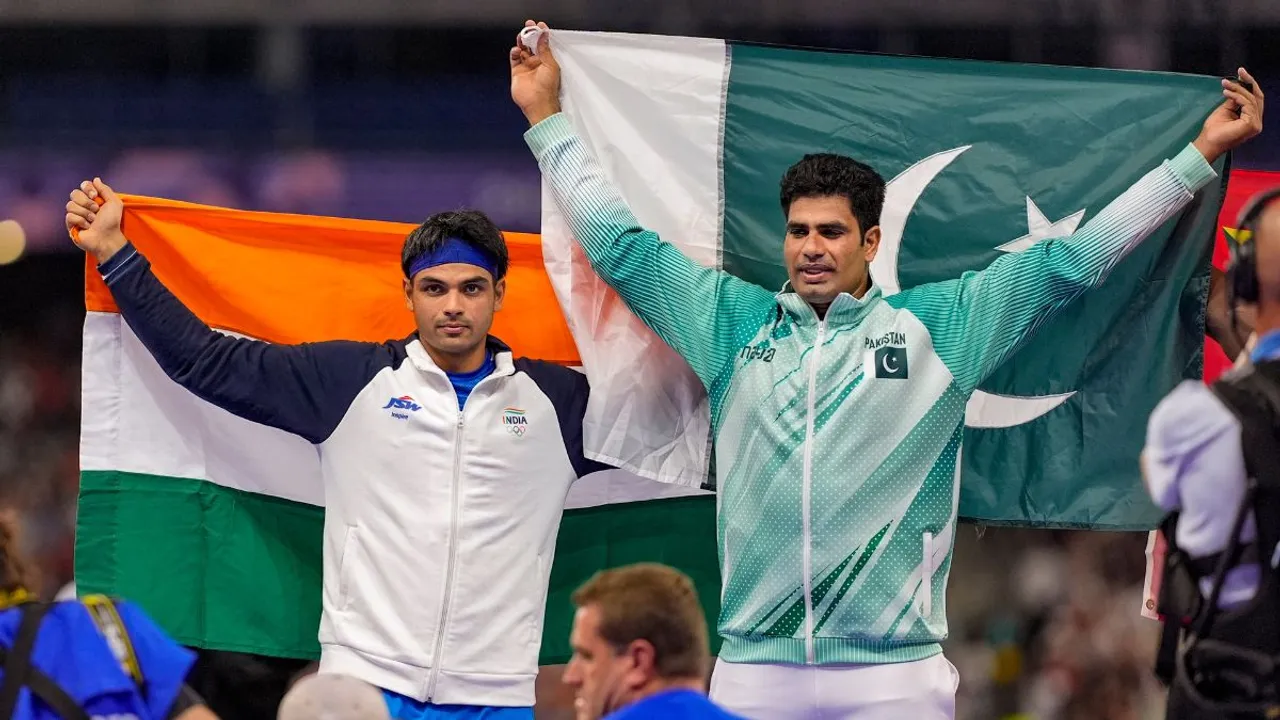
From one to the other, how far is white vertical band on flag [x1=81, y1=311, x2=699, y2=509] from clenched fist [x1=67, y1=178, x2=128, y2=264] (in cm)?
34

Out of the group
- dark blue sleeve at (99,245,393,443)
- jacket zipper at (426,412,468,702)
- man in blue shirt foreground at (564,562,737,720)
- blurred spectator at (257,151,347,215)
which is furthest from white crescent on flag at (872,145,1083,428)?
blurred spectator at (257,151,347,215)

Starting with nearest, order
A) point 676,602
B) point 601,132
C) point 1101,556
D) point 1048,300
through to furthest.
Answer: point 676,602 → point 1048,300 → point 601,132 → point 1101,556

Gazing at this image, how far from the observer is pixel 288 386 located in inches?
176

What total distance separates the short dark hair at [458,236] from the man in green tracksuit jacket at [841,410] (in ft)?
1.00

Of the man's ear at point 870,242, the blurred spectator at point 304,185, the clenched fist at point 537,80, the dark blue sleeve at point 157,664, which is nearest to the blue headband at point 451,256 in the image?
the clenched fist at point 537,80

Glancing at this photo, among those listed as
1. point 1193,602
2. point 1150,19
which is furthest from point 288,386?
point 1150,19

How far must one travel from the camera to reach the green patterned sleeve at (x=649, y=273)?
4.34m

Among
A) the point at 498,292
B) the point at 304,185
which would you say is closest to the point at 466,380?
the point at 498,292

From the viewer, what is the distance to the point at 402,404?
14.6 ft

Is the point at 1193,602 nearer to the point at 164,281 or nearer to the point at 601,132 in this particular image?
the point at 601,132

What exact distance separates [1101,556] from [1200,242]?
4.59 metres

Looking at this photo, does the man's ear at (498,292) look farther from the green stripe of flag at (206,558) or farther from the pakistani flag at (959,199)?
the green stripe of flag at (206,558)

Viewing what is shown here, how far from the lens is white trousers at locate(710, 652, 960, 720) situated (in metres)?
3.99

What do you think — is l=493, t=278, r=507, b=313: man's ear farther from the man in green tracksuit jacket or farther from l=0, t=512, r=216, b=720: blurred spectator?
l=0, t=512, r=216, b=720: blurred spectator
